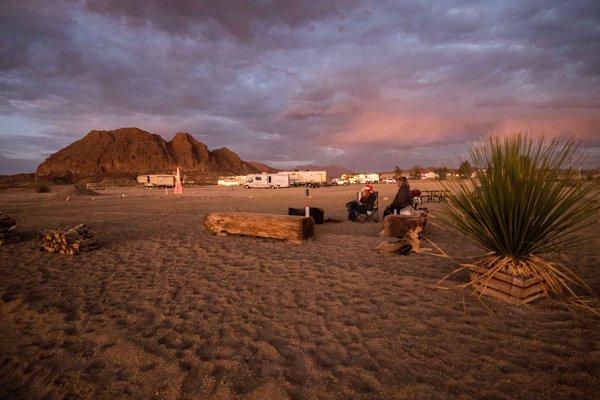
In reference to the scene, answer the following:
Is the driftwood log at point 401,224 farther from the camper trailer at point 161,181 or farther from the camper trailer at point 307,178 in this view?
the camper trailer at point 161,181

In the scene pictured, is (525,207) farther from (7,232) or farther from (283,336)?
(7,232)

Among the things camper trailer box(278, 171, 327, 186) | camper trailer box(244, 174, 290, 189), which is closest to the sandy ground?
camper trailer box(244, 174, 290, 189)

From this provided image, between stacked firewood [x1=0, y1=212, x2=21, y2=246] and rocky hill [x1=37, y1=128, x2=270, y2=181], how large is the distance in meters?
137

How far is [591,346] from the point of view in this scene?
2762 mm

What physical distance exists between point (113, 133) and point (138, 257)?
195 metres

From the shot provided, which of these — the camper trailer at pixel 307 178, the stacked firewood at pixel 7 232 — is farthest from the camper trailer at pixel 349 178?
the stacked firewood at pixel 7 232

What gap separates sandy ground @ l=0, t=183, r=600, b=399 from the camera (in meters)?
2.44

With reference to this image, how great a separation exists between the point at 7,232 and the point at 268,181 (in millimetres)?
38497

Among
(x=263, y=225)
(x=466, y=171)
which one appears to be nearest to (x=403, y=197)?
(x=263, y=225)

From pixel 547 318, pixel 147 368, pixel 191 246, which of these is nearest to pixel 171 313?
pixel 147 368

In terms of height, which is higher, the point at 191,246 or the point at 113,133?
the point at 113,133

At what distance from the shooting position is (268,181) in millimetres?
46125

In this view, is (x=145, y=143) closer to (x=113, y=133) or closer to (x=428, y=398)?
(x=113, y=133)

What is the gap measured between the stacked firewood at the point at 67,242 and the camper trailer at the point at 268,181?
38.8 meters
